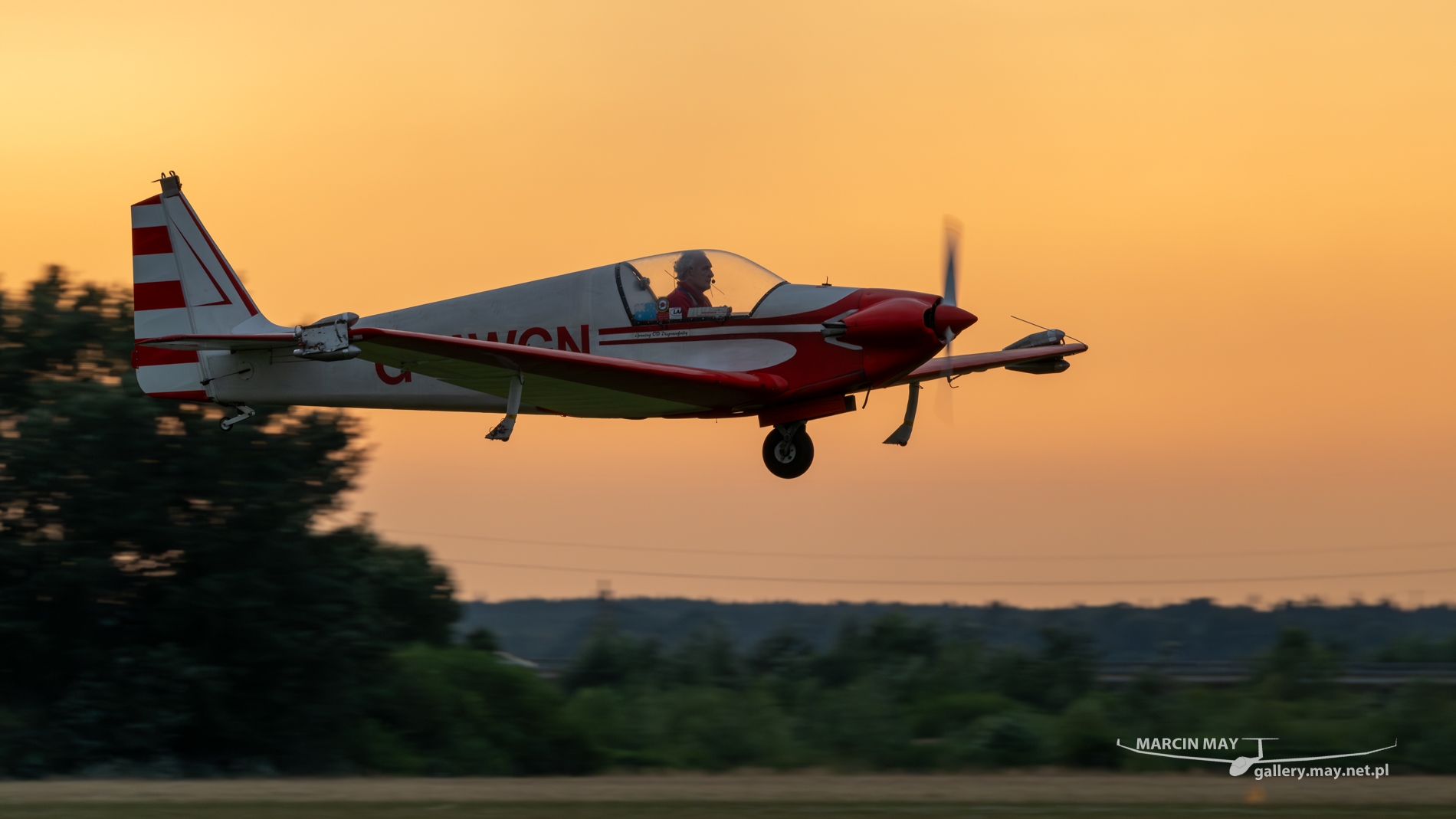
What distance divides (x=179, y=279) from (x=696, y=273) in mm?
7366

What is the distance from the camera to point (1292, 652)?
5319 centimetres

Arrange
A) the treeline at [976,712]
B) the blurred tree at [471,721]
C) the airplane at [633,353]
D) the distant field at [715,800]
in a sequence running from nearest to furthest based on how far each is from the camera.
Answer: the airplane at [633,353] < the distant field at [715,800] < the blurred tree at [471,721] < the treeline at [976,712]

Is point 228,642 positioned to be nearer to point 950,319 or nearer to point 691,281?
point 691,281

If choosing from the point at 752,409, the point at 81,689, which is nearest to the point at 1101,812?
the point at 752,409

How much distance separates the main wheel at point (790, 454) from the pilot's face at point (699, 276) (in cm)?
195

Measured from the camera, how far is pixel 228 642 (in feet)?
110

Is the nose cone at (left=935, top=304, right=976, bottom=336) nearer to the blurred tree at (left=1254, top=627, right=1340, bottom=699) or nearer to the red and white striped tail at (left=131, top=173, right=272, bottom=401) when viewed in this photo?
the red and white striped tail at (left=131, top=173, right=272, bottom=401)

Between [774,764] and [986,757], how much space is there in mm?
6835

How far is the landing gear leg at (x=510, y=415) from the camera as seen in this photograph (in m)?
13.0

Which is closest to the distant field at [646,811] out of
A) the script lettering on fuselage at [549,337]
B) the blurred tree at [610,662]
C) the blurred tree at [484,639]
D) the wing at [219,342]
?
the script lettering on fuselage at [549,337]

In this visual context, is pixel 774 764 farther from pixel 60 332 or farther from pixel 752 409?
pixel 752 409

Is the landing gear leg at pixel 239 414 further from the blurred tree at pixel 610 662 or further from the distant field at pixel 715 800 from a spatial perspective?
the blurred tree at pixel 610 662

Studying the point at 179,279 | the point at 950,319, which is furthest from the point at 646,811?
the point at 179,279
